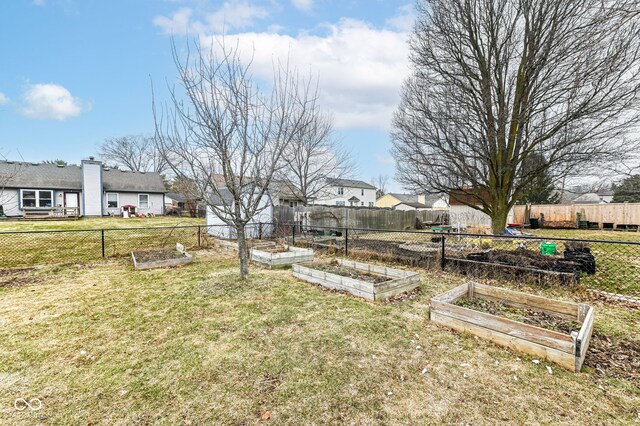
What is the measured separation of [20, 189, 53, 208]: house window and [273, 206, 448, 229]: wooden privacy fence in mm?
19224

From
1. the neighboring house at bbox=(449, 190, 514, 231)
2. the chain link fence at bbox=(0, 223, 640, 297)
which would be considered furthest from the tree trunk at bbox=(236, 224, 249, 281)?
the neighboring house at bbox=(449, 190, 514, 231)

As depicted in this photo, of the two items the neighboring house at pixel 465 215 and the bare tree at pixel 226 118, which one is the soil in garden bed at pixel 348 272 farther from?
the neighboring house at pixel 465 215

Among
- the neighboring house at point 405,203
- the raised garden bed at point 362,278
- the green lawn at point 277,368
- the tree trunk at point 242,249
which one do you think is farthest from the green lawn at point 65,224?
the neighboring house at point 405,203

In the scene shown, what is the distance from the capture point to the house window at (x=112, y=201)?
23.0 metres

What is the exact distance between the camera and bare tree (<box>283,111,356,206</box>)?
1994cm

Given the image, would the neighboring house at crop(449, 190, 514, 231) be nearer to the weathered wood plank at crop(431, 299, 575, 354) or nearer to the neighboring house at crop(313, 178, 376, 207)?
the neighboring house at crop(313, 178, 376, 207)

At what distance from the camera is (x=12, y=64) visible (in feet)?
29.0

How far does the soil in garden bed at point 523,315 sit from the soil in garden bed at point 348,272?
5.54 ft

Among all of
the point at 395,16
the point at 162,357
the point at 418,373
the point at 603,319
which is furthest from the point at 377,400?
the point at 395,16

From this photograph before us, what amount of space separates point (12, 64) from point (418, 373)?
1417cm

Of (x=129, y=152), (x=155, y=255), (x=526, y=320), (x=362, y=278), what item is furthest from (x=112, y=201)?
(x=526, y=320)

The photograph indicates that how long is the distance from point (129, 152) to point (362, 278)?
43.4 m

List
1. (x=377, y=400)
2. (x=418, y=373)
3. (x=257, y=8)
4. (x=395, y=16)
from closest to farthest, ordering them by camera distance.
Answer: (x=377, y=400), (x=418, y=373), (x=257, y=8), (x=395, y=16)

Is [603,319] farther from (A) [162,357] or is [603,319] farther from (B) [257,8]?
(B) [257,8]
